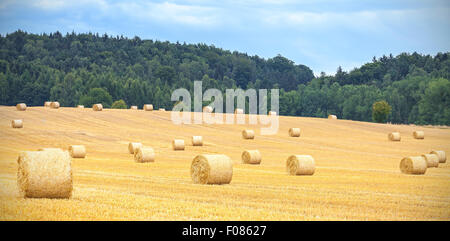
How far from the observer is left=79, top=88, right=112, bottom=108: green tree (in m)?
145

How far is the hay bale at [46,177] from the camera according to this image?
16.9 metres

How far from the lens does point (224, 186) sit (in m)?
23.5

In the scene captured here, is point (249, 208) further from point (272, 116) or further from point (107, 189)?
point (272, 116)

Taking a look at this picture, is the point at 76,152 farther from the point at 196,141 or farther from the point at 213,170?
the point at 213,170

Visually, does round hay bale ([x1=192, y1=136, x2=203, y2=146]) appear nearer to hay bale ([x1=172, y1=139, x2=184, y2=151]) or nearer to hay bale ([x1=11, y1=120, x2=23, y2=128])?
hay bale ([x1=172, y1=139, x2=184, y2=151])

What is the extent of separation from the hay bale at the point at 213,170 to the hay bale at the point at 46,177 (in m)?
7.71

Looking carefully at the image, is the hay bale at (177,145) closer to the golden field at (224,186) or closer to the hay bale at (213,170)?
the golden field at (224,186)

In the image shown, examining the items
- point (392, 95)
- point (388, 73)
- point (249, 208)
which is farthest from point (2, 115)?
point (388, 73)

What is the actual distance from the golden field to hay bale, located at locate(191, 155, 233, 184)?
625mm

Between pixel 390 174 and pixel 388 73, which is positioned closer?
pixel 390 174

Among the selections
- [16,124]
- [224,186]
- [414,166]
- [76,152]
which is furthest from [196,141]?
[224,186]

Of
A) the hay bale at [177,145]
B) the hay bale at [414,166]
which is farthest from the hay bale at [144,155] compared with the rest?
the hay bale at [414,166]

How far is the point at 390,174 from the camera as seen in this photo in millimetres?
32781
